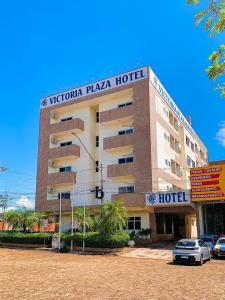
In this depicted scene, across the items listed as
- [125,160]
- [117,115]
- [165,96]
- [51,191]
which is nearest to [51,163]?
[51,191]

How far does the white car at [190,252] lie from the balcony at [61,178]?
83.8 feet

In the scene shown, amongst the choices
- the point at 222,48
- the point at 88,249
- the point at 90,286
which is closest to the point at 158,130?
the point at 88,249

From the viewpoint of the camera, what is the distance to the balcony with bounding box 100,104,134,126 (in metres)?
42.6

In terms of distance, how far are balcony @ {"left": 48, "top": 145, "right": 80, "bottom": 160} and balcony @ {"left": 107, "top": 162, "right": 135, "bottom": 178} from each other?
6225 millimetres

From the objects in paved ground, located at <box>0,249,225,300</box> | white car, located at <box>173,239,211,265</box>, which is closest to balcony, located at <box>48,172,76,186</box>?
white car, located at <box>173,239,211,265</box>

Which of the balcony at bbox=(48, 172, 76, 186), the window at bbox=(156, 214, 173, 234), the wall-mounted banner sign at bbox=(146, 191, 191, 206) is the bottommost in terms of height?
the window at bbox=(156, 214, 173, 234)

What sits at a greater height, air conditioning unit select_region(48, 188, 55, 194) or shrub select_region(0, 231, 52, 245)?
air conditioning unit select_region(48, 188, 55, 194)

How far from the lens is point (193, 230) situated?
177ft

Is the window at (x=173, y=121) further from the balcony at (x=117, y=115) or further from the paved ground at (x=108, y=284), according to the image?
the paved ground at (x=108, y=284)

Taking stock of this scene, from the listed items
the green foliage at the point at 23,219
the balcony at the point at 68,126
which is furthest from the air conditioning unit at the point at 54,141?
the green foliage at the point at 23,219

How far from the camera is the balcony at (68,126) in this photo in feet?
153

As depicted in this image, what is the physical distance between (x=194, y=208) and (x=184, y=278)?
21.8 m

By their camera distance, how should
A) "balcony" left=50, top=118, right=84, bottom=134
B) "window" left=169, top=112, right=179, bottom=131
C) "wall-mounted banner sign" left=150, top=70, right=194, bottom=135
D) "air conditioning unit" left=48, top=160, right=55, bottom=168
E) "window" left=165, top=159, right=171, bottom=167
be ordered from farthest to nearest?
1. "window" left=169, top=112, right=179, bottom=131
2. "air conditioning unit" left=48, top=160, right=55, bottom=168
3. "balcony" left=50, top=118, right=84, bottom=134
4. "window" left=165, top=159, right=171, bottom=167
5. "wall-mounted banner sign" left=150, top=70, right=194, bottom=135

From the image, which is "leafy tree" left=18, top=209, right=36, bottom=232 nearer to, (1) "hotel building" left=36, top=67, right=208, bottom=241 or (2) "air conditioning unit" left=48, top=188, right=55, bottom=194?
(1) "hotel building" left=36, top=67, right=208, bottom=241
